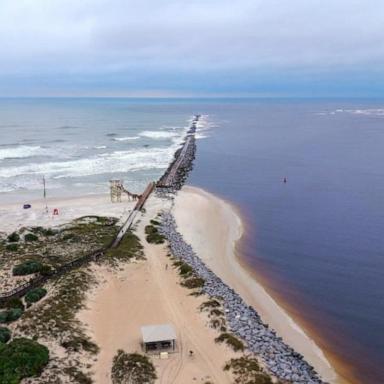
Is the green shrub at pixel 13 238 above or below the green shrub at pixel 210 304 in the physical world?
above

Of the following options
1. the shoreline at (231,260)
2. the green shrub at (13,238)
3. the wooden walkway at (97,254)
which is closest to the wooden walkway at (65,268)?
the wooden walkway at (97,254)

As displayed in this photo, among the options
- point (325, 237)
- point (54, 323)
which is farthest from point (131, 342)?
point (325, 237)

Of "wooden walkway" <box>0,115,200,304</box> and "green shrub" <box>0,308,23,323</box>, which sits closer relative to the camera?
"green shrub" <box>0,308,23,323</box>

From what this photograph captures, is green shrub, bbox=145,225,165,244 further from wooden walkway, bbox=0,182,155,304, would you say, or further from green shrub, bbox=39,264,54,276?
green shrub, bbox=39,264,54,276

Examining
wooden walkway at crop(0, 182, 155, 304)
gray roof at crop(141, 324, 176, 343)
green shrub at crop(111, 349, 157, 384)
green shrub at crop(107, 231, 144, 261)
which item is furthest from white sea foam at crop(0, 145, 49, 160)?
green shrub at crop(111, 349, 157, 384)

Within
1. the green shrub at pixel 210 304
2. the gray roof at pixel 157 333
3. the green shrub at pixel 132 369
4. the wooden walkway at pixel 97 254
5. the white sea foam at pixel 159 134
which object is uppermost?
the white sea foam at pixel 159 134

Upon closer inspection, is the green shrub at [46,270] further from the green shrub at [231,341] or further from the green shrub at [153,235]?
the green shrub at [231,341]

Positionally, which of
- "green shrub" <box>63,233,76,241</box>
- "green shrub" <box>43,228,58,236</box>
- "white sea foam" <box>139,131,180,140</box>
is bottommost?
"green shrub" <box>43,228,58,236</box>
